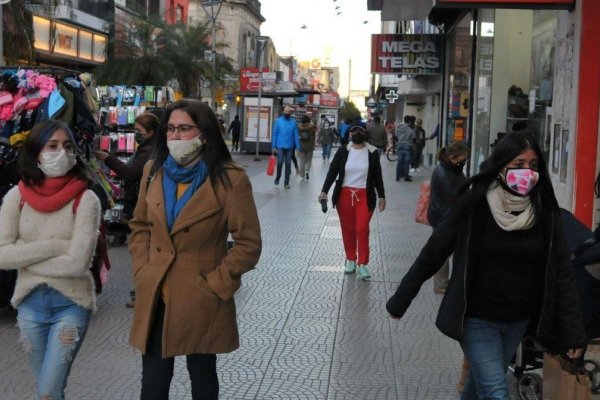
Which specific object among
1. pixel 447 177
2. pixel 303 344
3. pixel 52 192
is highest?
pixel 52 192

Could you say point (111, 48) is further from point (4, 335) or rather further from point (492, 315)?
point (492, 315)

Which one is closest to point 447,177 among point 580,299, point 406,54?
point 580,299

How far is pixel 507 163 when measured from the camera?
4.28 metres

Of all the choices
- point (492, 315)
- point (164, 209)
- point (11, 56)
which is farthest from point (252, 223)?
point (11, 56)

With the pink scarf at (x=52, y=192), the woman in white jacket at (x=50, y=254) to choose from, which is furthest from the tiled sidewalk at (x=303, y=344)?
the pink scarf at (x=52, y=192)

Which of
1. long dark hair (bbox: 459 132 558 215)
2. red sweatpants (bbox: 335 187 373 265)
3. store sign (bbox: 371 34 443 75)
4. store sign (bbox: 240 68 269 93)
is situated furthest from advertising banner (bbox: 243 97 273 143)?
long dark hair (bbox: 459 132 558 215)

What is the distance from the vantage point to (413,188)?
2278 centimetres

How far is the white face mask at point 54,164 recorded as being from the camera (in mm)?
4574

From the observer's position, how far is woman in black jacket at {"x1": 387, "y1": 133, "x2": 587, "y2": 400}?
4.24 m

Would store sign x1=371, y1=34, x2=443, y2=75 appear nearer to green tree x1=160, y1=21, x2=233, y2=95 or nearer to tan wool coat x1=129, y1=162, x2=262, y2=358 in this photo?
green tree x1=160, y1=21, x2=233, y2=95

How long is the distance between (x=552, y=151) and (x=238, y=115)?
105 ft

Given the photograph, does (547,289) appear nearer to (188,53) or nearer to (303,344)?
(303,344)

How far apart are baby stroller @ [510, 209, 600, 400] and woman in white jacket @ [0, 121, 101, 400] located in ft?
7.95

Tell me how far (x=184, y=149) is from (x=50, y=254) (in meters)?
0.90
